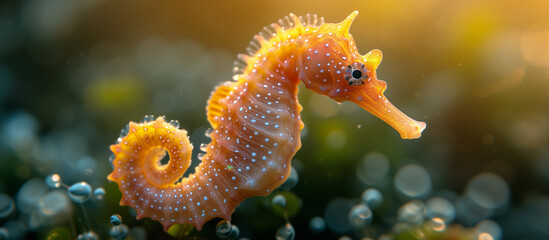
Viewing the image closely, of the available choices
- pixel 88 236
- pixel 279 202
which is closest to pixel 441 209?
pixel 279 202

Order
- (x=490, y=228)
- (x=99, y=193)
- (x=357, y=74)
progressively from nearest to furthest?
(x=357, y=74) → (x=99, y=193) → (x=490, y=228)

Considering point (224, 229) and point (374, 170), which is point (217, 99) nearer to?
point (224, 229)

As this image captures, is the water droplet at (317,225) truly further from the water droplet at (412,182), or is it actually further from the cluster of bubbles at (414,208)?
the water droplet at (412,182)

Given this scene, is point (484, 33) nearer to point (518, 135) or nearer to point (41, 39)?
point (518, 135)

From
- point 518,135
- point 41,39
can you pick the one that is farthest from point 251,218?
point 41,39

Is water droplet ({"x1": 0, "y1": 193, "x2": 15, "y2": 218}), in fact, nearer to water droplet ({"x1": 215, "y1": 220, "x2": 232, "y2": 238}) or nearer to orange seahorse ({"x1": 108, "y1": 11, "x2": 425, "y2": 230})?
orange seahorse ({"x1": 108, "y1": 11, "x2": 425, "y2": 230})

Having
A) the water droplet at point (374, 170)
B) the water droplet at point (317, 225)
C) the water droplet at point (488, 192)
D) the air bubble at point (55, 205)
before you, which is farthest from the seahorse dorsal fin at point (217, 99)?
the water droplet at point (488, 192)

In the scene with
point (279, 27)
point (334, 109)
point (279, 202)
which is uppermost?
point (334, 109)
